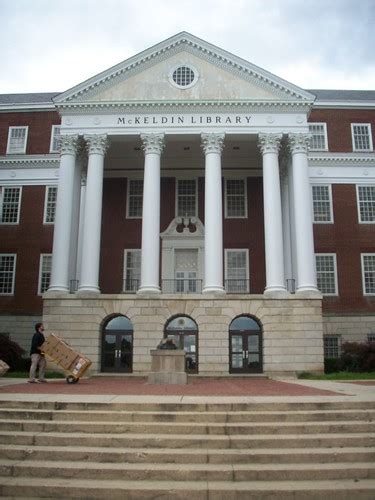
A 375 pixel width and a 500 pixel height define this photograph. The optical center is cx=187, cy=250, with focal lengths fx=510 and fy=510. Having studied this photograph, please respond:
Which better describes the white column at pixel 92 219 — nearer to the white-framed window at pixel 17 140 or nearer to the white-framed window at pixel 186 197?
the white-framed window at pixel 186 197

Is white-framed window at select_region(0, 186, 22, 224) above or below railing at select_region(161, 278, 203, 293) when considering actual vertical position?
above

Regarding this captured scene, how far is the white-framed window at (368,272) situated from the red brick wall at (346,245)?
29 cm

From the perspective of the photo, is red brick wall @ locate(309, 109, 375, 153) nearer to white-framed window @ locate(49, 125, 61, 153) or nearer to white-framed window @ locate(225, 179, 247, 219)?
white-framed window @ locate(225, 179, 247, 219)

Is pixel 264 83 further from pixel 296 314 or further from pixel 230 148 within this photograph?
pixel 296 314

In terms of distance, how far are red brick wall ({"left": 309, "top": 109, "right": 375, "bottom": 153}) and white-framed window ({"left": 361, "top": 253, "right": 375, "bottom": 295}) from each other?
8.44 metres

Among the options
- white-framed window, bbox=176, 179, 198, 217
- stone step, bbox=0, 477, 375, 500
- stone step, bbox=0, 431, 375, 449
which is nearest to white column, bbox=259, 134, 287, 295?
white-framed window, bbox=176, 179, 198, 217

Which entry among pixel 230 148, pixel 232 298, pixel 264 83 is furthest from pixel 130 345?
pixel 264 83

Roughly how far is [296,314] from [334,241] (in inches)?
398

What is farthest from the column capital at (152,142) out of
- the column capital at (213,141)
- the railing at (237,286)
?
the railing at (237,286)

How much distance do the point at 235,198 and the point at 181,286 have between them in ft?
24.8

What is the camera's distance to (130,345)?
29062mm

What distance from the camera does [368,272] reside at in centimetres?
3603

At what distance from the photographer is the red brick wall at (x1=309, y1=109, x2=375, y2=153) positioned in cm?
3847

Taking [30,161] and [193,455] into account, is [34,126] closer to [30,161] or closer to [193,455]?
[30,161]
